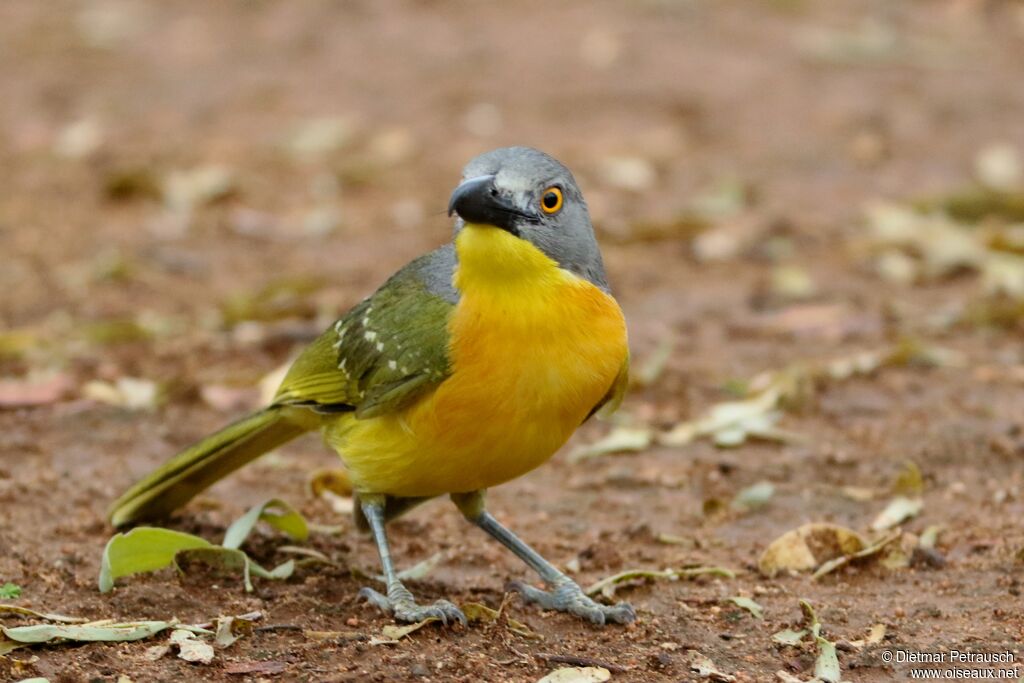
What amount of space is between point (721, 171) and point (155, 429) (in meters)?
5.58

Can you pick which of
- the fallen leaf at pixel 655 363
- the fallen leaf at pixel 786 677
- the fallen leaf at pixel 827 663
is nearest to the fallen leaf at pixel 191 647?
the fallen leaf at pixel 786 677

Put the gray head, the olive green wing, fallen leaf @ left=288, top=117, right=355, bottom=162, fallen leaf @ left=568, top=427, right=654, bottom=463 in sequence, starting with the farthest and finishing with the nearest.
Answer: fallen leaf @ left=288, top=117, right=355, bottom=162 < fallen leaf @ left=568, top=427, right=654, bottom=463 < the olive green wing < the gray head

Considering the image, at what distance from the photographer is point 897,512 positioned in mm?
5645

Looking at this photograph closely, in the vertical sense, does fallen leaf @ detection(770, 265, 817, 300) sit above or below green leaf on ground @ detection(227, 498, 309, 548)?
above

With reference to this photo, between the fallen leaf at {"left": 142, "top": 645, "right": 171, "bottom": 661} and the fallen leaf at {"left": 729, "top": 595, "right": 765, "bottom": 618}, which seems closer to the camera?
the fallen leaf at {"left": 142, "top": 645, "right": 171, "bottom": 661}

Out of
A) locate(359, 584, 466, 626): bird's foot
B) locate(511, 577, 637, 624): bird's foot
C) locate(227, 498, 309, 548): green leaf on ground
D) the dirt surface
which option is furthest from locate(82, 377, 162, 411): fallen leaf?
locate(511, 577, 637, 624): bird's foot

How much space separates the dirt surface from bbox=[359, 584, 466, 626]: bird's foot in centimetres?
6

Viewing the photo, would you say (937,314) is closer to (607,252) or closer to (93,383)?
(607,252)

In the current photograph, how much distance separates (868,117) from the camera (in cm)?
1173

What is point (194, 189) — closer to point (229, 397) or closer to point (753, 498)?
point (229, 397)

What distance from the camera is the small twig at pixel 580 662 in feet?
13.9

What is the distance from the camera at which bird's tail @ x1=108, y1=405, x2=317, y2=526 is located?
530 cm

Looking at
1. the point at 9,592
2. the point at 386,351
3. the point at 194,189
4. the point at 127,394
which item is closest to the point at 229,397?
the point at 127,394

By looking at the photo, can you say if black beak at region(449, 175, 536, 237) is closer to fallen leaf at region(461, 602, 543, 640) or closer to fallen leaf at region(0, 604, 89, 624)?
fallen leaf at region(461, 602, 543, 640)
